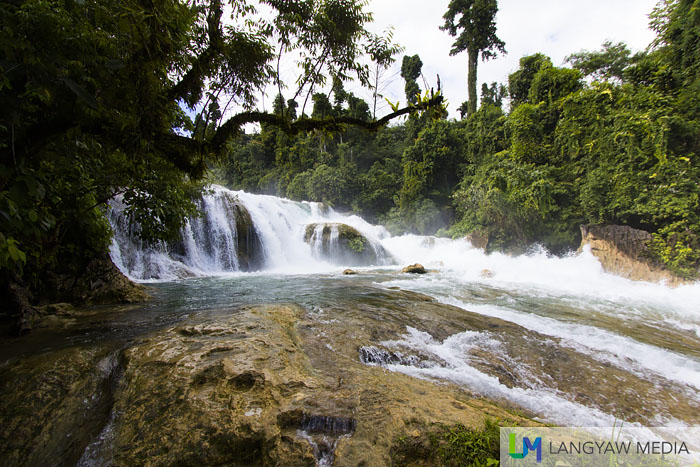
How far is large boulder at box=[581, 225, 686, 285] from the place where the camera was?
9320mm

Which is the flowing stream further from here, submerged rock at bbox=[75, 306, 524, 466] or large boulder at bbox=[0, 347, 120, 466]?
large boulder at bbox=[0, 347, 120, 466]

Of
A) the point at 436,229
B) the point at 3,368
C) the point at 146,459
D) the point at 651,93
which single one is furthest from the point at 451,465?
the point at 436,229

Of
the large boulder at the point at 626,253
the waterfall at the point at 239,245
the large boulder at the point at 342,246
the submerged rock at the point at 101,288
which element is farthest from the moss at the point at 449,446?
the large boulder at the point at 342,246

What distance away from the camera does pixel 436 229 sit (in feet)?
74.5

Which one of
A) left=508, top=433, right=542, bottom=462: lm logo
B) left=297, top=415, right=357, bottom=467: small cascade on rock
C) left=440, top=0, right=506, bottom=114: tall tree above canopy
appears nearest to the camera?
left=508, top=433, right=542, bottom=462: lm logo

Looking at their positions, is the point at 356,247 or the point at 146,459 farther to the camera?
the point at 356,247

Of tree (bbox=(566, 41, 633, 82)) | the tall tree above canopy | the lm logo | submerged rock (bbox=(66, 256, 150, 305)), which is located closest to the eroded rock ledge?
the lm logo

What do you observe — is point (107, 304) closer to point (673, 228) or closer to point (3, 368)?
point (3, 368)

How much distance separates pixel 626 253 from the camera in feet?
33.1

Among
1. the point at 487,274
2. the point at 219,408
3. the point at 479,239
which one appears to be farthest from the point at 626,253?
the point at 219,408

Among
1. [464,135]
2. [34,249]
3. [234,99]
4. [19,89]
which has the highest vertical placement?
[464,135]

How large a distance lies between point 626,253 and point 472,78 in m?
24.5

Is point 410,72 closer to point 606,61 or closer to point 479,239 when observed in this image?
point 606,61

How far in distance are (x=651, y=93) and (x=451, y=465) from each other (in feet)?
48.2
